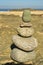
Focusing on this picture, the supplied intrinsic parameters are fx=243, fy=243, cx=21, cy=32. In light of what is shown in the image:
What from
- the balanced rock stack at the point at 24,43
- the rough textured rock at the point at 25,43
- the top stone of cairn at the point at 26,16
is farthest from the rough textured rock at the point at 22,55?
the top stone of cairn at the point at 26,16

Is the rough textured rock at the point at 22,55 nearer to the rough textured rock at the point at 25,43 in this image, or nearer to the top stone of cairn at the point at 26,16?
the rough textured rock at the point at 25,43

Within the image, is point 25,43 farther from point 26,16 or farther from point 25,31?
point 26,16

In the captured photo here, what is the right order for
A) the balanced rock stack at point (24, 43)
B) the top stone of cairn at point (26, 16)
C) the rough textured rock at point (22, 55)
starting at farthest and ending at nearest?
1. the rough textured rock at point (22, 55)
2. the balanced rock stack at point (24, 43)
3. the top stone of cairn at point (26, 16)

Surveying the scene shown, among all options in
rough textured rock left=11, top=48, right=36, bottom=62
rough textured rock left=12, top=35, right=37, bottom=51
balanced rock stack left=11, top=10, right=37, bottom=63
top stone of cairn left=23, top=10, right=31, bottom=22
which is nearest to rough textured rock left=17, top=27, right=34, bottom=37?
balanced rock stack left=11, top=10, right=37, bottom=63

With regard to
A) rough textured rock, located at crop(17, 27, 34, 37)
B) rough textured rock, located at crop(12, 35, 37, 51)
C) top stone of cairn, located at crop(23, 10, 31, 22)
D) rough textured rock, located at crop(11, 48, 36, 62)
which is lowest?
rough textured rock, located at crop(11, 48, 36, 62)

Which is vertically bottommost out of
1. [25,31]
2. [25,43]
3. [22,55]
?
[22,55]

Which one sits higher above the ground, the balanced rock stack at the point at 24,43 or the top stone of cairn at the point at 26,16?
the top stone of cairn at the point at 26,16

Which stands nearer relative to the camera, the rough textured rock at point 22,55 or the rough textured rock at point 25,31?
the rough textured rock at point 25,31

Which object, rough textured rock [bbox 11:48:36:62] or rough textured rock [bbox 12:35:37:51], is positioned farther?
rough textured rock [bbox 11:48:36:62]

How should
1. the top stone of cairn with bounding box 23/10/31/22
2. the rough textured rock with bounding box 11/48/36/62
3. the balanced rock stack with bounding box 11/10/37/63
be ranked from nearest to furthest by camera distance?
the top stone of cairn with bounding box 23/10/31/22 → the balanced rock stack with bounding box 11/10/37/63 → the rough textured rock with bounding box 11/48/36/62

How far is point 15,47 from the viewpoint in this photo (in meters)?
19.2

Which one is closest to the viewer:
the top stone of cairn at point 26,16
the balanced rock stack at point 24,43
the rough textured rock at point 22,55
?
the top stone of cairn at point 26,16

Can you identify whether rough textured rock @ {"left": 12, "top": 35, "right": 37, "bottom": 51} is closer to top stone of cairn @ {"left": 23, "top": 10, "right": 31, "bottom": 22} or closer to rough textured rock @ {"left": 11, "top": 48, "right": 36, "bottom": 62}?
rough textured rock @ {"left": 11, "top": 48, "right": 36, "bottom": 62}

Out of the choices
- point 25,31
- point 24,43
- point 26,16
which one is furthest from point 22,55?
point 26,16
